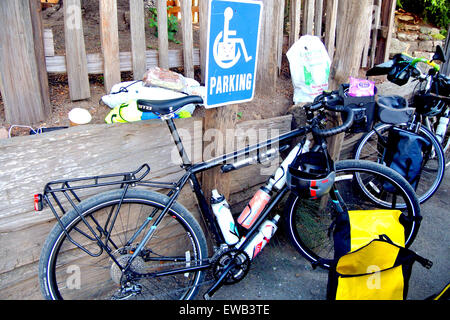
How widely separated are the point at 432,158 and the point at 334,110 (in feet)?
7.77

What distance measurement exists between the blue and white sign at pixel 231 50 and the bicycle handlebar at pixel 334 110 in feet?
1.63

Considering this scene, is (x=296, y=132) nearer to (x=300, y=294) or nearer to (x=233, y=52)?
(x=233, y=52)

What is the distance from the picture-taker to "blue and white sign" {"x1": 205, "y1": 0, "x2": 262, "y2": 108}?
7.12ft

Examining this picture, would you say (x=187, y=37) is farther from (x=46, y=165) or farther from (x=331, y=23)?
(x=331, y=23)

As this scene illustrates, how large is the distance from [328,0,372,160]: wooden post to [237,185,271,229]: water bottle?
977 millimetres

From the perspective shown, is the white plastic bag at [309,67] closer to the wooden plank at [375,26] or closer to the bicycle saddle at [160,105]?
the bicycle saddle at [160,105]

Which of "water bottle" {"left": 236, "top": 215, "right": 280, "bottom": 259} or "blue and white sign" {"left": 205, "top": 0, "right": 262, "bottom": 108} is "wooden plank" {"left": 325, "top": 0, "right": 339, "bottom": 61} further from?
"water bottle" {"left": 236, "top": 215, "right": 280, "bottom": 259}

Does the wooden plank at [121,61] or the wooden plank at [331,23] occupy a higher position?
the wooden plank at [331,23]

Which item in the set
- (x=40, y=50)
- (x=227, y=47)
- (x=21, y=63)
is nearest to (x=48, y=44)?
(x=40, y=50)

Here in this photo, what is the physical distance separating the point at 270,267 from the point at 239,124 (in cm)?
121

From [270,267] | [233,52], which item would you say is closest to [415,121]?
[270,267]

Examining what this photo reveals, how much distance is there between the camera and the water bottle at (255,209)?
8.41ft

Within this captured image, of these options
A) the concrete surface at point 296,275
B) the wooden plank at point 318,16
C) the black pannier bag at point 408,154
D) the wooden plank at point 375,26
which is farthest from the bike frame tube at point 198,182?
the wooden plank at point 375,26
